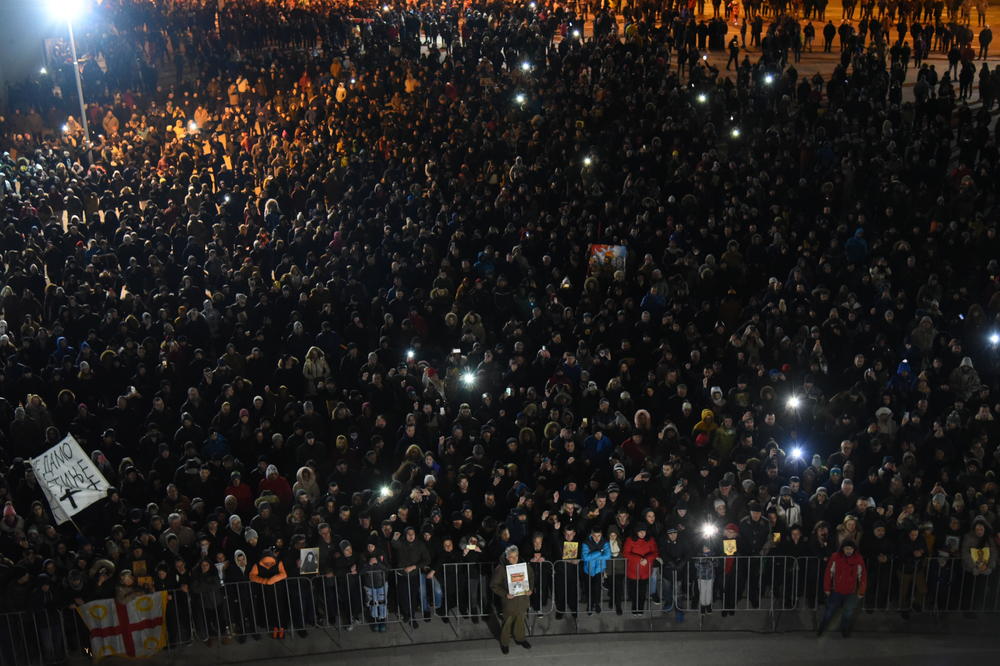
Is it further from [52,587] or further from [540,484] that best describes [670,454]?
[52,587]

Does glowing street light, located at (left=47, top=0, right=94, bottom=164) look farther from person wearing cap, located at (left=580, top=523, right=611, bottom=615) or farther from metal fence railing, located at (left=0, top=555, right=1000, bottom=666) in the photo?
person wearing cap, located at (left=580, top=523, right=611, bottom=615)

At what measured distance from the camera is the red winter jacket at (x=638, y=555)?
1195 cm

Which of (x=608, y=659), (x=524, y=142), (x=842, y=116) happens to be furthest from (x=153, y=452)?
(x=842, y=116)

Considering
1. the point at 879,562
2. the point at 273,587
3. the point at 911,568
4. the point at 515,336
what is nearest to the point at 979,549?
the point at 911,568

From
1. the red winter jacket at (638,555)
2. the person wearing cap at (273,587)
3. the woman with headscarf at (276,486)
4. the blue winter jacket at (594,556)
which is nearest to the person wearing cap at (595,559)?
the blue winter jacket at (594,556)

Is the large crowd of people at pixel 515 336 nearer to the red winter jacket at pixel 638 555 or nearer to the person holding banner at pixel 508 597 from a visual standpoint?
the red winter jacket at pixel 638 555

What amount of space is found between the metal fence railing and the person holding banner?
0.26 m

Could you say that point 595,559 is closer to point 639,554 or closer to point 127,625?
point 639,554

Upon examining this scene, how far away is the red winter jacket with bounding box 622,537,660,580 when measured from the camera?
1195cm

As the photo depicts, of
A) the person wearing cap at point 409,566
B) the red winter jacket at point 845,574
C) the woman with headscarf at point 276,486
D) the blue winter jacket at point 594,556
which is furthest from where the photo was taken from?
the woman with headscarf at point 276,486

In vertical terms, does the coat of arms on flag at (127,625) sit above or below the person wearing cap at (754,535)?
Answer: below

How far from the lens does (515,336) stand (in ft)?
52.1

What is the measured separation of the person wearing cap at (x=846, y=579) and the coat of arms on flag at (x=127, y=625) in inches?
275

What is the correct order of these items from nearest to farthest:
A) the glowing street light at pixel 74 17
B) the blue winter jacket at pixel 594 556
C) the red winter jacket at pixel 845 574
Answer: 1. the red winter jacket at pixel 845 574
2. the blue winter jacket at pixel 594 556
3. the glowing street light at pixel 74 17
